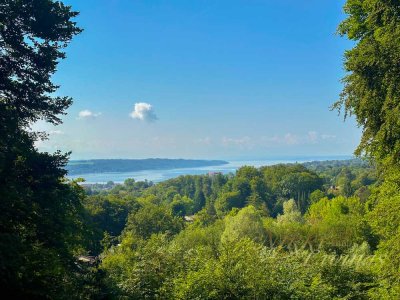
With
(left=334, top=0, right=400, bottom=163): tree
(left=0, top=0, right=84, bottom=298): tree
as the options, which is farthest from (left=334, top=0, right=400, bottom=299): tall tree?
(left=0, top=0, right=84, bottom=298): tree

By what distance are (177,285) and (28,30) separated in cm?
922

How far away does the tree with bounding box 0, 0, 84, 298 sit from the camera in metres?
9.11

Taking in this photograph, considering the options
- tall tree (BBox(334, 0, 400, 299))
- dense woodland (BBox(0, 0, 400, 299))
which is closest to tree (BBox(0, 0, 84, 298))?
dense woodland (BBox(0, 0, 400, 299))

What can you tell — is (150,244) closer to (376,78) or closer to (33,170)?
(33,170)

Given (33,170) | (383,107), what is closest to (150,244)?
(33,170)

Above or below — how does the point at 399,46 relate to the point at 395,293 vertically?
above

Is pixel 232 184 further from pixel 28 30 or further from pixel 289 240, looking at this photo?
pixel 28 30

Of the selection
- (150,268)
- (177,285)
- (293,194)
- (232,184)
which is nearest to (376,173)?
(177,285)

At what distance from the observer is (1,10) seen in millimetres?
10492

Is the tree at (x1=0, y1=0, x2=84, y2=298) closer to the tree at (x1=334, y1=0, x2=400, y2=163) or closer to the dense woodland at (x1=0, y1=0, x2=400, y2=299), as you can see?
the dense woodland at (x1=0, y1=0, x2=400, y2=299)

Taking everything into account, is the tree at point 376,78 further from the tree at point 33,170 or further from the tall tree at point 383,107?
the tree at point 33,170

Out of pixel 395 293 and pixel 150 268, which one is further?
pixel 150 268

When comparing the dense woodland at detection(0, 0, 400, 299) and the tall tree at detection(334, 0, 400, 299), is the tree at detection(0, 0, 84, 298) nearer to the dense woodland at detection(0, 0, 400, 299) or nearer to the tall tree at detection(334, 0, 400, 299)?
the dense woodland at detection(0, 0, 400, 299)

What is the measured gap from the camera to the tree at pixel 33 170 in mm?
9109
